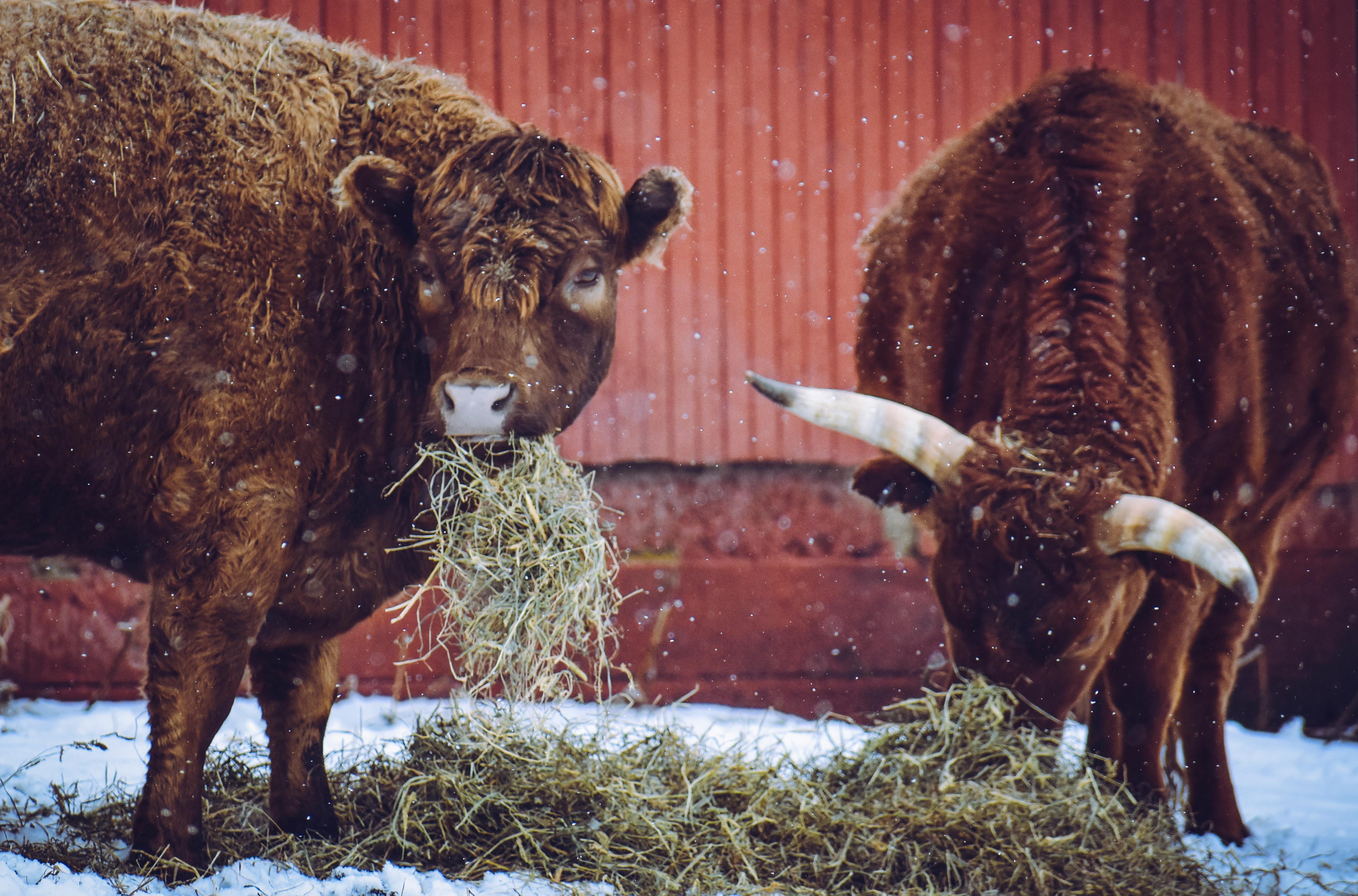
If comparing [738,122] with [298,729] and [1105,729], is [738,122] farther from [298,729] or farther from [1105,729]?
[298,729]

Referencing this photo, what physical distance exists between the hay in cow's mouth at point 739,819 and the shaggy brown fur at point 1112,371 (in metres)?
0.31

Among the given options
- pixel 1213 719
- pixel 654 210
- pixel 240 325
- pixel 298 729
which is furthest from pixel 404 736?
pixel 1213 719

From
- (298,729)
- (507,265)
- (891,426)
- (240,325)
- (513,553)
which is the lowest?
(298,729)

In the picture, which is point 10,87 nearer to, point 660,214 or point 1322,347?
point 660,214

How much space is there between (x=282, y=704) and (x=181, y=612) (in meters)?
0.67

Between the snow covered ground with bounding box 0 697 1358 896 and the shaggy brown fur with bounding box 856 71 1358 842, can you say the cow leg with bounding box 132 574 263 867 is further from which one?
the shaggy brown fur with bounding box 856 71 1358 842

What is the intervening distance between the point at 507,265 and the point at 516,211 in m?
0.18

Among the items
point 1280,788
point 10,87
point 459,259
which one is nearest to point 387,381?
point 459,259

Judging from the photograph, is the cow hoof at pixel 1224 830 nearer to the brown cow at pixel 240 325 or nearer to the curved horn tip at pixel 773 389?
the curved horn tip at pixel 773 389

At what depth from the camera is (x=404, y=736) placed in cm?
444

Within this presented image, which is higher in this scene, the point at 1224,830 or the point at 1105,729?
the point at 1105,729

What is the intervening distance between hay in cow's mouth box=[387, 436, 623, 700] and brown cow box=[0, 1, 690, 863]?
0.12m

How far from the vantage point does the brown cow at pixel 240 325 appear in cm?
261

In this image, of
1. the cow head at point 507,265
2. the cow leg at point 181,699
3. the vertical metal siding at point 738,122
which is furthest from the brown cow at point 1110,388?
the cow leg at point 181,699
